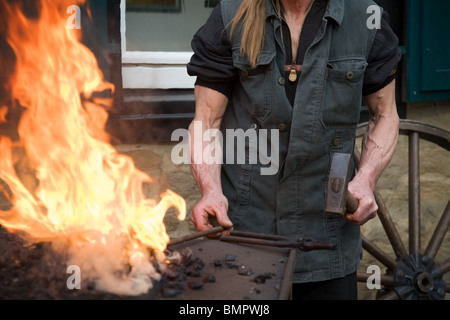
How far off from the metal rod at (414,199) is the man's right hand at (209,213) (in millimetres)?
1848

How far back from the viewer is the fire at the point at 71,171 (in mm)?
1797

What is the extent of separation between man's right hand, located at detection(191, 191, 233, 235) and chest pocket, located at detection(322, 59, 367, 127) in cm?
Result: 56

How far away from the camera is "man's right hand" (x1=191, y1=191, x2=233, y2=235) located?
7.15 feet

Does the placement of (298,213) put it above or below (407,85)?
below

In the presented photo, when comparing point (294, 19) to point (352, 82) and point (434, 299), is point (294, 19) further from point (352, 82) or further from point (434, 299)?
point (434, 299)

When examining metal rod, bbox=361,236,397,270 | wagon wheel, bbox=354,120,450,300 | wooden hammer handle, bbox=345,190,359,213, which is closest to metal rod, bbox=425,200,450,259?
wagon wheel, bbox=354,120,450,300

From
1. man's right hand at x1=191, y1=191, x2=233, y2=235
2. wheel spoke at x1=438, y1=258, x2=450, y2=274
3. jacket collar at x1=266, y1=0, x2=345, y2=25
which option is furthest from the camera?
wheel spoke at x1=438, y1=258, x2=450, y2=274

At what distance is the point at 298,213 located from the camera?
2410mm

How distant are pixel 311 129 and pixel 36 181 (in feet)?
6.10

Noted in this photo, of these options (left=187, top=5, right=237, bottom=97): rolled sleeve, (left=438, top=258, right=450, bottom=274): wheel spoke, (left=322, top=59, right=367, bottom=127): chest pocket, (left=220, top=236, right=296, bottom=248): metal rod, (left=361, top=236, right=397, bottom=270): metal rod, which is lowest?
(left=438, top=258, right=450, bottom=274): wheel spoke

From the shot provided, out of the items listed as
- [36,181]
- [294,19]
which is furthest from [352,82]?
[36,181]

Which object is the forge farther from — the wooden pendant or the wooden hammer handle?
the wooden pendant

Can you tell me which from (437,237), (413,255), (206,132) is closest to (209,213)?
(206,132)

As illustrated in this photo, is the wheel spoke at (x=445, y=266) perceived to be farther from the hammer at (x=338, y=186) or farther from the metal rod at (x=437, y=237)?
the hammer at (x=338, y=186)
